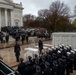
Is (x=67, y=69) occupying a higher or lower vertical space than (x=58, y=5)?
lower

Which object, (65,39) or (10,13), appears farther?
(10,13)

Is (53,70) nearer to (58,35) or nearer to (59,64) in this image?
(59,64)

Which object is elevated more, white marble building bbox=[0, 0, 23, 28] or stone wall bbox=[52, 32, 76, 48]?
white marble building bbox=[0, 0, 23, 28]

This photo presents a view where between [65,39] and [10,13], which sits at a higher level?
[10,13]

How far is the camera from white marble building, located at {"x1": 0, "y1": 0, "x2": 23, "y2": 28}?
43.4m

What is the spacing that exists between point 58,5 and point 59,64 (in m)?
43.4

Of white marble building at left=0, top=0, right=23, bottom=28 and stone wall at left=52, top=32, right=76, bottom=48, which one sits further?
white marble building at left=0, top=0, right=23, bottom=28

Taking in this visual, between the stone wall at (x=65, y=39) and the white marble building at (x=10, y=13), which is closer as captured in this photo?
the stone wall at (x=65, y=39)

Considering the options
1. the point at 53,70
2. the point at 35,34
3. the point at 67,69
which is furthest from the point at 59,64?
the point at 35,34

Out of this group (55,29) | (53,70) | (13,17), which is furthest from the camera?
(13,17)

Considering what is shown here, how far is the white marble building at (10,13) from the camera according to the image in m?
43.4

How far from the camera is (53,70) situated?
840cm

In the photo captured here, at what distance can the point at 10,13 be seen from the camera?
45.8m

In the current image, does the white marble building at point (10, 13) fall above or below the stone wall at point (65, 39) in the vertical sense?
above
